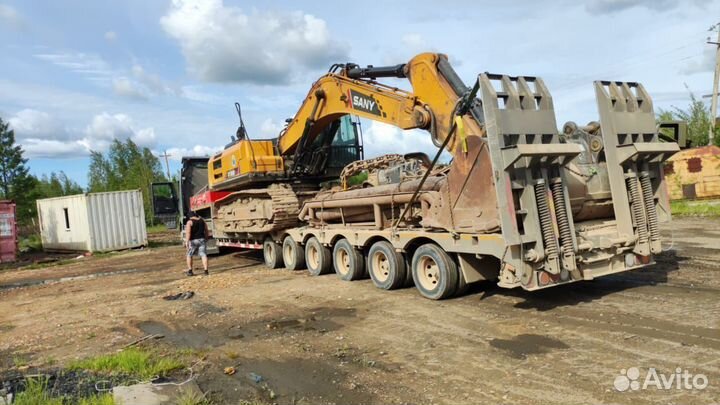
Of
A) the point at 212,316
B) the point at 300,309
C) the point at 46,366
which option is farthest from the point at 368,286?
the point at 46,366

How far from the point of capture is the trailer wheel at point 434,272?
7230mm

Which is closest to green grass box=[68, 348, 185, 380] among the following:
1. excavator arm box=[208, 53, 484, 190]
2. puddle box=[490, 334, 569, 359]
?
puddle box=[490, 334, 569, 359]

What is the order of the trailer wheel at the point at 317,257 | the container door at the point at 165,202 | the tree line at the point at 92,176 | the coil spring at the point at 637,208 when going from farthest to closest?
1. the tree line at the point at 92,176
2. the container door at the point at 165,202
3. the trailer wheel at the point at 317,257
4. the coil spring at the point at 637,208

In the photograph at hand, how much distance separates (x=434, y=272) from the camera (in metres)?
7.61

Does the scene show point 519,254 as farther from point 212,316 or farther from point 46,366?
point 46,366

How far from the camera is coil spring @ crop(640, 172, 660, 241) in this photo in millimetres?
7172

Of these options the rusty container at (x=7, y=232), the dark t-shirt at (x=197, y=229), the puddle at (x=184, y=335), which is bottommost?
the puddle at (x=184, y=335)

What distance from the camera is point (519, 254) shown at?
20.2 ft

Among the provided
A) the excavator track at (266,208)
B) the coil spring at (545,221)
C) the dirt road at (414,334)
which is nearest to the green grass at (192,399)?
the dirt road at (414,334)

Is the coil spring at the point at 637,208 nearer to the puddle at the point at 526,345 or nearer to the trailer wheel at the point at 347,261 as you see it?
the puddle at the point at 526,345

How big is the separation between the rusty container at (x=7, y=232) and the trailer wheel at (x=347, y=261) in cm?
1616

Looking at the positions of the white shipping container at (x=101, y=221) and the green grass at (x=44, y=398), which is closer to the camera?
the green grass at (x=44, y=398)

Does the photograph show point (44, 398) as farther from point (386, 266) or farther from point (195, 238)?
point (195, 238)

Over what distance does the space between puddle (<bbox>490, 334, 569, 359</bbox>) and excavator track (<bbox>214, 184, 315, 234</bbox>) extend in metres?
6.78
